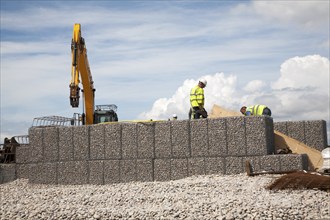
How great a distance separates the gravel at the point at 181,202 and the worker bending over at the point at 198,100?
234 cm

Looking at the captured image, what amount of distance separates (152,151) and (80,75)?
5581 mm

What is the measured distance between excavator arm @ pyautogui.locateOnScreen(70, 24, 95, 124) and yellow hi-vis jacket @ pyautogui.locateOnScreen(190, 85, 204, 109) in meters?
3.71

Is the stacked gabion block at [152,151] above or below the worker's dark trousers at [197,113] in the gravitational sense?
below

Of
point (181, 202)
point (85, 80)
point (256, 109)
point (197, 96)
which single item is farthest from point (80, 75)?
point (181, 202)

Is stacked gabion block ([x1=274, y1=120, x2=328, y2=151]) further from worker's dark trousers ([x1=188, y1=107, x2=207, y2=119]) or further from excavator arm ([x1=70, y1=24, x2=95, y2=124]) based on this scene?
excavator arm ([x1=70, y1=24, x2=95, y2=124])

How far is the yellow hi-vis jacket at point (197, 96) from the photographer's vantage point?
1399cm

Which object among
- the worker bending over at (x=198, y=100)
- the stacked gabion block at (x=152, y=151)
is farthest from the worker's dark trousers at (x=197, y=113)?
the stacked gabion block at (x=152, y=151)

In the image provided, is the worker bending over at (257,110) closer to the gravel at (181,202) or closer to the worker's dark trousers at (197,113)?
the worker's dark trousers at (197,113)

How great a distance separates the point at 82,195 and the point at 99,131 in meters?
3.17

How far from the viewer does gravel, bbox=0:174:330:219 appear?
320 inches

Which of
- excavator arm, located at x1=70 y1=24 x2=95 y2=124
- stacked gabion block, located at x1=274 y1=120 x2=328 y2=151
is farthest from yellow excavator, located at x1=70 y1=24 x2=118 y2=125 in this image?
stacked gabion block, located at x1=274 y1=120 x2=328 y2=151

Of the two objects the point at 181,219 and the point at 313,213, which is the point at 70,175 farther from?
the point at 313,213

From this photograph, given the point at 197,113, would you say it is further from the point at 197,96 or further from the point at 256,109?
the point at 256,109

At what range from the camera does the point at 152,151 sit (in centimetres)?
1337
